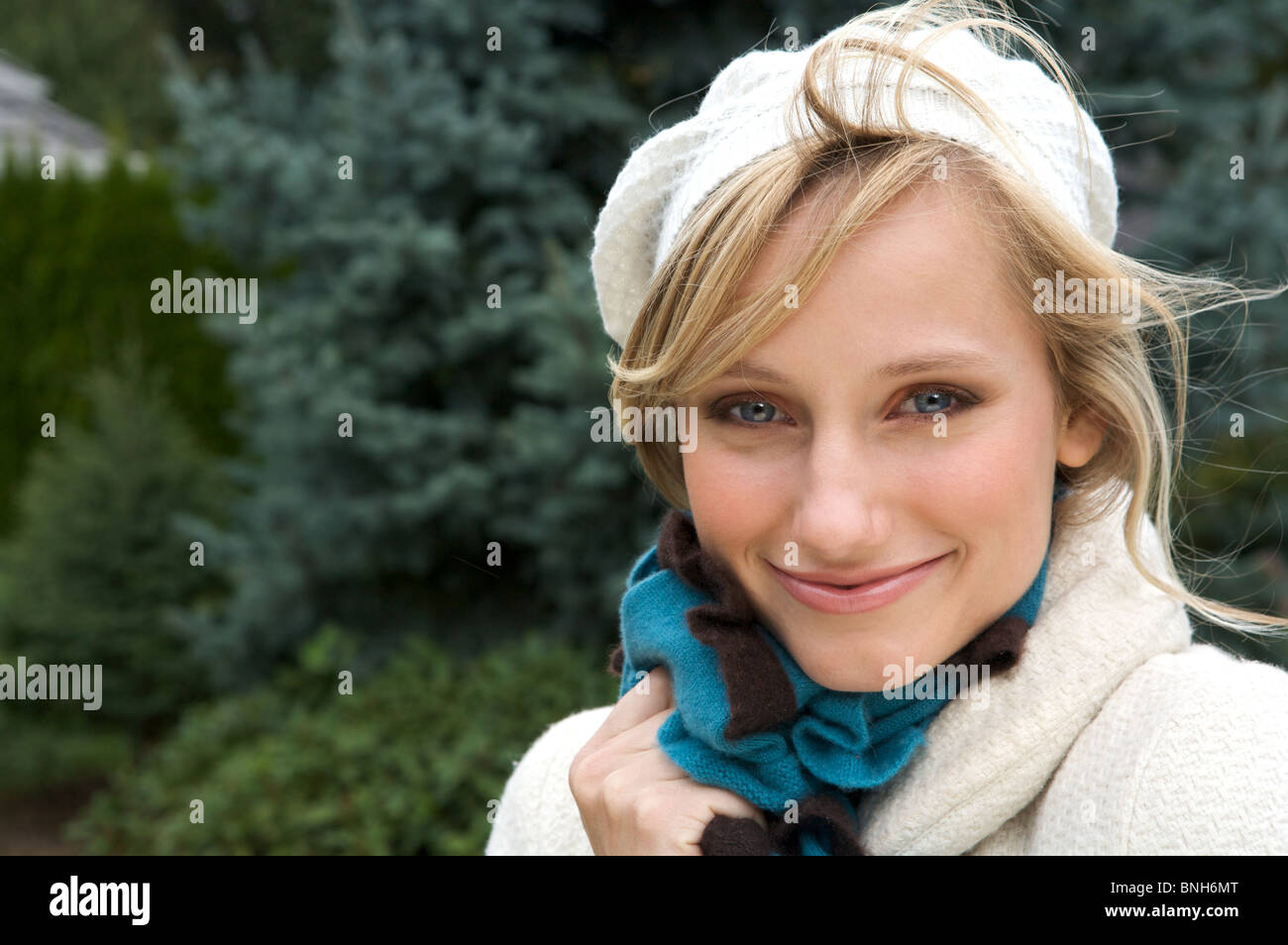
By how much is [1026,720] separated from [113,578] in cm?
526

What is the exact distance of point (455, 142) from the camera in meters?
4.03

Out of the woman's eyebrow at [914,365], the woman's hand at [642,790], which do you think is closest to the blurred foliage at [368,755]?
the woman's hand at [642,790]

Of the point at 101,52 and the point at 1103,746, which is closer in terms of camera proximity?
the point at 1103,746

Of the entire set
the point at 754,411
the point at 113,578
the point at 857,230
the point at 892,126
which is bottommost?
the point at 113,578

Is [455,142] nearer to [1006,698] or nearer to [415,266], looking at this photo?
[415,266]

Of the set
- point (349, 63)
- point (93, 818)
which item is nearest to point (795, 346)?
point (349, 63)

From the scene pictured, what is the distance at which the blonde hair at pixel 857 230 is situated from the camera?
1.37 meters

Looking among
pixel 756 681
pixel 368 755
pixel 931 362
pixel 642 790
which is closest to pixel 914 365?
pixel 931 362

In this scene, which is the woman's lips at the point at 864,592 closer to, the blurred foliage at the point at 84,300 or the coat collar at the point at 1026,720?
the coat collar at the point at 1026,720

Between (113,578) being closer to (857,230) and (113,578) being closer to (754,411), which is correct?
(754,411)

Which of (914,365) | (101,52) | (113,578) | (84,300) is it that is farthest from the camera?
(101,52)

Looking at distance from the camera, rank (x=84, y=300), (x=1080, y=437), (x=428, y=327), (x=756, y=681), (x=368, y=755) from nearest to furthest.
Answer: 1. (x=756, y=681)
2. (x=1080, y=437)
3. (x=368, y=755)
4. (x=428, y=327)
5. (x=84, y=300)

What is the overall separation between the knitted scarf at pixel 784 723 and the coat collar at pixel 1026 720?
0.09ft

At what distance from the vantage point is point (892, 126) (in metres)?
1.41
